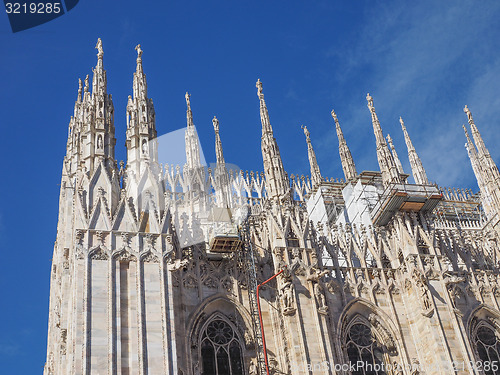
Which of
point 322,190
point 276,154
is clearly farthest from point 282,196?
point 322,190

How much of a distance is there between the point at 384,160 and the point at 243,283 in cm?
1206

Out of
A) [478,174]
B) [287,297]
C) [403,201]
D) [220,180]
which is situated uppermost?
[220,180]

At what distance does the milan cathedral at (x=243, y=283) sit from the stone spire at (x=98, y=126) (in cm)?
7

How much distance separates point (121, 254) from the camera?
25.5 meters

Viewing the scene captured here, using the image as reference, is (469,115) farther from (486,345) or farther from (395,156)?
(486,345)

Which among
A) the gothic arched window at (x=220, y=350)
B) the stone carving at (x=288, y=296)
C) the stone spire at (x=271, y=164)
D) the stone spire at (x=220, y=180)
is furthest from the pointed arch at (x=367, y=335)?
the stone spire at (x=220, y=180)

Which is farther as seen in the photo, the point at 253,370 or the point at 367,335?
the point at 367,335

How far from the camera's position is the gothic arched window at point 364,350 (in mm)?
29000

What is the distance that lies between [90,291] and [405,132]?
30.2 m

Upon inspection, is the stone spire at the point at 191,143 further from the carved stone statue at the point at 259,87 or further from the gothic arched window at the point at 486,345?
the gothic arched window at the point at 486,345

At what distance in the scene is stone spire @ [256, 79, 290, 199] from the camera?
31750 mm

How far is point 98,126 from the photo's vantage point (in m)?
29.5

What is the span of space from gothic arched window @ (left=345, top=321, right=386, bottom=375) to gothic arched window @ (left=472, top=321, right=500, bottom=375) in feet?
14.4

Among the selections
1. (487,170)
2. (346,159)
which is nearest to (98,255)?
(346,159)
